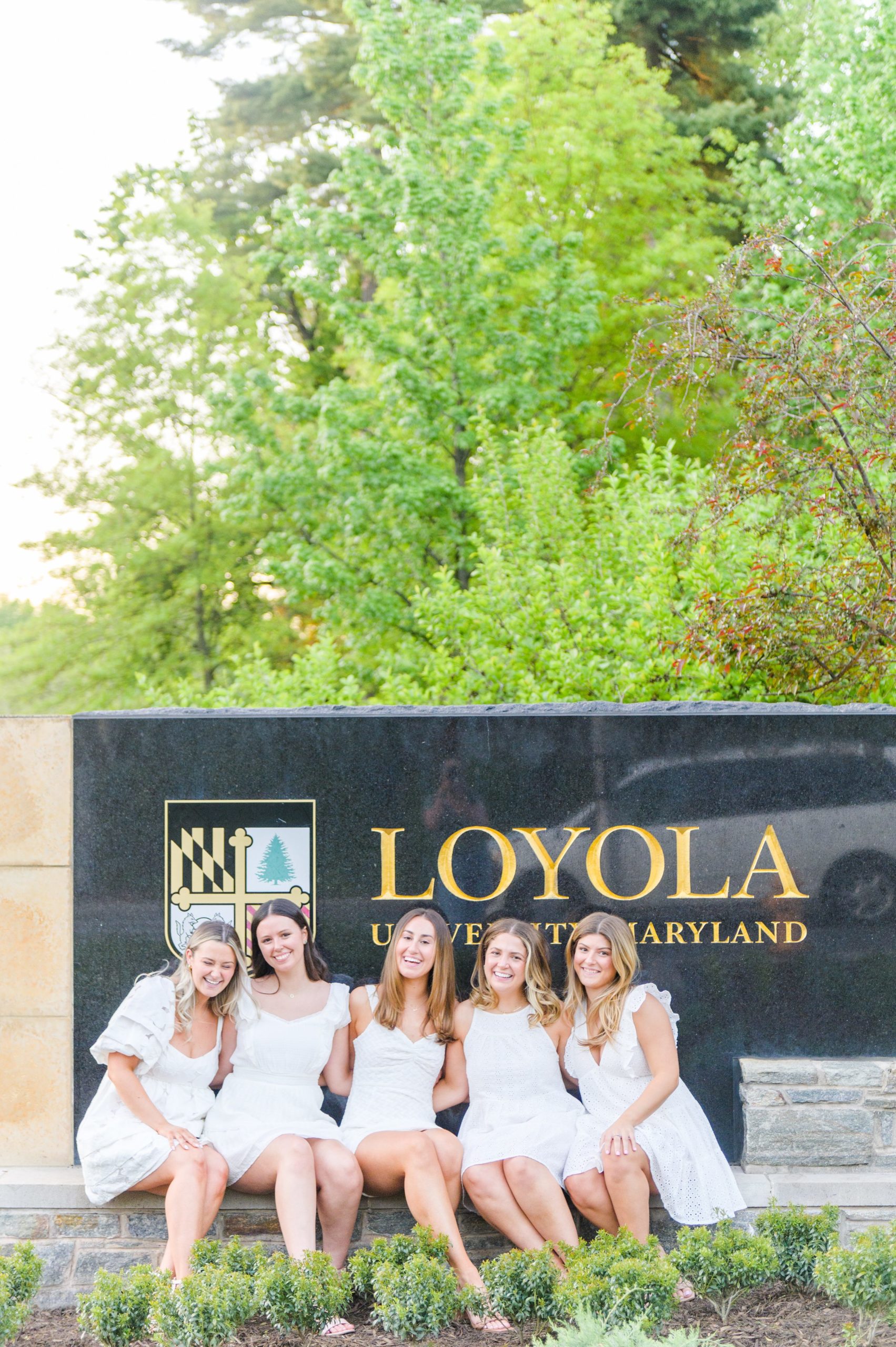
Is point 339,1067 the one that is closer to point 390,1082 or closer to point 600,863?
point 390,1082

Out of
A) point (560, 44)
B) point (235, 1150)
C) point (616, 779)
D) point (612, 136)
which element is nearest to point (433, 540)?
point (612, 136)

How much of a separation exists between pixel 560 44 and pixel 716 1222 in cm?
1358

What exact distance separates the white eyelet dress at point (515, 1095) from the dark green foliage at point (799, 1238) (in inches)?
26.6

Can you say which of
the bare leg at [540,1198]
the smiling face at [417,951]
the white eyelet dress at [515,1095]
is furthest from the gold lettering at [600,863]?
the bare leg at [540,1198]

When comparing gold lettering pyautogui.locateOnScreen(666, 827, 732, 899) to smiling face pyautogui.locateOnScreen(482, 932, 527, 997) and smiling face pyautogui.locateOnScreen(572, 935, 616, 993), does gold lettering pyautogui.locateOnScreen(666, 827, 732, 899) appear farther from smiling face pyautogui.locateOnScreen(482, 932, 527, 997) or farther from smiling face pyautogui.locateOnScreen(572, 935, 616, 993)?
smiling face pyautogui.locateOnScreen(482, 932, 527, 997)

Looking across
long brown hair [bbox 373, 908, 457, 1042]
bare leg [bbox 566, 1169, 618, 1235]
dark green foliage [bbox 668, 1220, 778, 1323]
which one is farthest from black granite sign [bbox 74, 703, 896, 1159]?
dark green foliage [bbox 668, 1220, 778, 1323]

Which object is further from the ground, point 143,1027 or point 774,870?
point 774,870

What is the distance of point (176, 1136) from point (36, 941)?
92 centimetres

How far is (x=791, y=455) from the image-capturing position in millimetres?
5793

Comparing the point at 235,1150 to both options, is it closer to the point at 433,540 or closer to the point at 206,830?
the point at 206,830

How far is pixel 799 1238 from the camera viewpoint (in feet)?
11.7

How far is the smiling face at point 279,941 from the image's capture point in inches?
161

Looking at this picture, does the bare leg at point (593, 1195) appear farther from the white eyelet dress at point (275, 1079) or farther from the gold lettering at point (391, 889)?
the gold lettering at point (391, 889)

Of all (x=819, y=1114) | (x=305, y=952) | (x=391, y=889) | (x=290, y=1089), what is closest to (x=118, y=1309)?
(x=290, y=1089)
